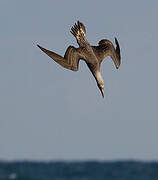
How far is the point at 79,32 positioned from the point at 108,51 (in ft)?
5.31

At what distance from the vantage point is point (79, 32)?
1053 inches

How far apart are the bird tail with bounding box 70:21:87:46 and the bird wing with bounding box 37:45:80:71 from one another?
1.16 feet

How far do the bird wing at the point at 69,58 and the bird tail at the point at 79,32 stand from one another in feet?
1.16

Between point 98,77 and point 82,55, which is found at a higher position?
point 82,55

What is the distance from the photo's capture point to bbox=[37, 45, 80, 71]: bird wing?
2523cm
